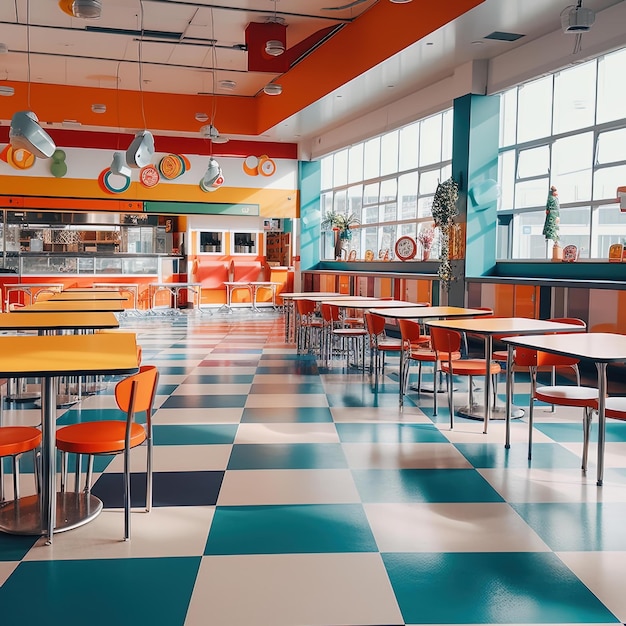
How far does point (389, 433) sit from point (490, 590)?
7.13 ft

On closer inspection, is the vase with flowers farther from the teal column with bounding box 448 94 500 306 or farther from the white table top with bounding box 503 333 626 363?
the white table top with bounding box 503 333 626 363

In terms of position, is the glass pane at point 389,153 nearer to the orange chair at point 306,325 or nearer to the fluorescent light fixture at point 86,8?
the orange chair at point 306,325

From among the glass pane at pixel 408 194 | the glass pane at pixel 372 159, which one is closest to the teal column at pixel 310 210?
the glass pane at pixel 372 159

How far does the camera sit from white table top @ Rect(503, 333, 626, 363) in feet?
10.7

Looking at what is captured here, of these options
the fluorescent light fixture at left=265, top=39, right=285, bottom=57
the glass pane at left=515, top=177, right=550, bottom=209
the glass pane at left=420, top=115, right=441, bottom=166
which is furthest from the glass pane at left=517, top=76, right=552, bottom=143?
the fluorescent light fixture at left=265, top=39, right=285, bottom=57

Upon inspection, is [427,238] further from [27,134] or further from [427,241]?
[27,134]

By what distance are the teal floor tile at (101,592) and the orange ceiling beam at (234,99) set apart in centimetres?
703

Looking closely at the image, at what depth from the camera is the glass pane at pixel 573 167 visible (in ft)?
24.4

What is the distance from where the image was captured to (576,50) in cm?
702

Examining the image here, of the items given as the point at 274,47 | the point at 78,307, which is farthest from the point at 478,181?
the point at 78,307

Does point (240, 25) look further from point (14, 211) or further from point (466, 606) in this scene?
point (466, 606)

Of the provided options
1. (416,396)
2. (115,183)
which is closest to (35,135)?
(416,396)

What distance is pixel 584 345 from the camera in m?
A: 3.71

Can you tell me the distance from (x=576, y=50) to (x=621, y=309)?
2.80 meters
